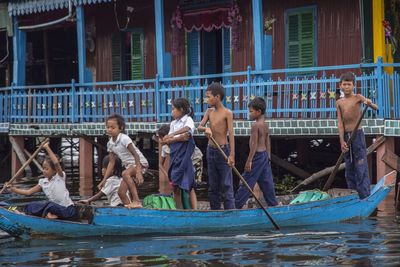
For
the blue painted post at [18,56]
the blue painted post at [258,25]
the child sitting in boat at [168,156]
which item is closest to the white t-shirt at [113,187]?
the child sitting in boat at [168,156]

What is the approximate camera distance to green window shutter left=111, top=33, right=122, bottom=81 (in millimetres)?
20078

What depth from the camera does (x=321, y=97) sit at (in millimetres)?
13633

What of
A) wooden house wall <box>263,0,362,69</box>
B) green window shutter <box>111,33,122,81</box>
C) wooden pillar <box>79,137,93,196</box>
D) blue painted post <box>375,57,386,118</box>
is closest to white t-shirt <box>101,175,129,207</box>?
blue painted post <box>375,57,386,118</box>

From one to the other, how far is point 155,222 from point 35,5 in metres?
10.0

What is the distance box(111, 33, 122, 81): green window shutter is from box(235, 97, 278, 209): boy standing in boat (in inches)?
376

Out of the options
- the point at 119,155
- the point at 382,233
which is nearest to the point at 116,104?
the point at 119,155

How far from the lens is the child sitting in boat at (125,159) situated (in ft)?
34.0

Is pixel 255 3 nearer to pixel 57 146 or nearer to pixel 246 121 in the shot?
pixel 246 121

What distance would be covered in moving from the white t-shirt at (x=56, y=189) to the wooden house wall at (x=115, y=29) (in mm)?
9184

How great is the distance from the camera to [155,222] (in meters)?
10.0

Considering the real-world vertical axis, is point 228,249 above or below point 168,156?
below

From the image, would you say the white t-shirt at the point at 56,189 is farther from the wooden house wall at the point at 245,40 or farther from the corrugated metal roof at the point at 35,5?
the corrugated metal roof at the point at 35,5

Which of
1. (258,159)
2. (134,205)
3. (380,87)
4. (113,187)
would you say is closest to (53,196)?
(113,187)

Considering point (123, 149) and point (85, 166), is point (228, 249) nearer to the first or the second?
point (123, 149)
